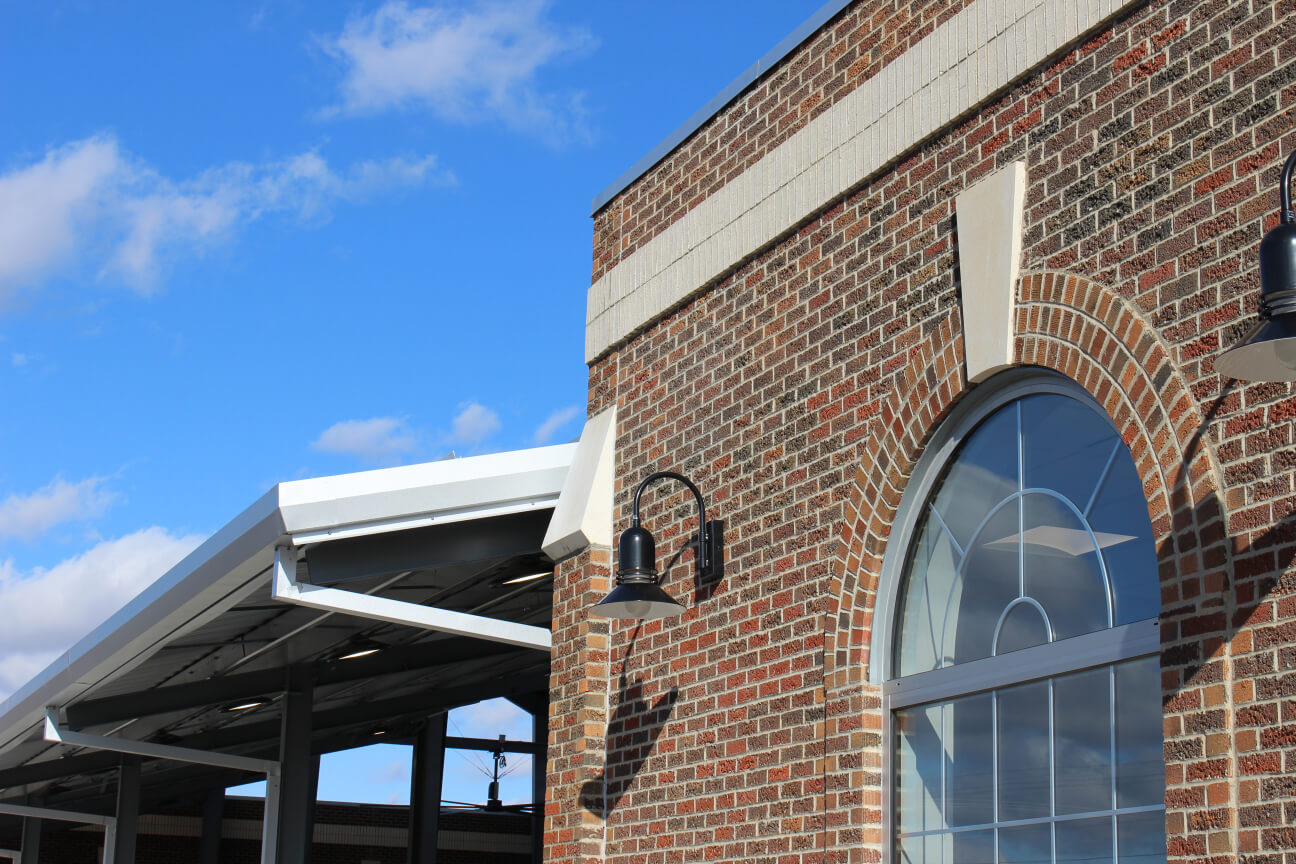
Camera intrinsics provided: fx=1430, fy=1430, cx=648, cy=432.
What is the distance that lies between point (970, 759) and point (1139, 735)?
94cm

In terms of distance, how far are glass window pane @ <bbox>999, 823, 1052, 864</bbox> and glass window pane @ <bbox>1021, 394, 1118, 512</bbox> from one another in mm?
1220

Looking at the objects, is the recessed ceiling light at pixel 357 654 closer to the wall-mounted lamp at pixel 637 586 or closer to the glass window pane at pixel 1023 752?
the wall-mounted lamp at pixel 637 586

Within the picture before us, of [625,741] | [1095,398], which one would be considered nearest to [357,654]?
[625,741]

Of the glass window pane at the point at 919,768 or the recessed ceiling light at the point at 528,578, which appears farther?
the recessed ceiling light at the point at 528,578

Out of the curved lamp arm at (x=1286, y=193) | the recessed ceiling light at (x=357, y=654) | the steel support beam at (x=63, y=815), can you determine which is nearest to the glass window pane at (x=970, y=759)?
the curved lamp arm at (x=1286, y=193)

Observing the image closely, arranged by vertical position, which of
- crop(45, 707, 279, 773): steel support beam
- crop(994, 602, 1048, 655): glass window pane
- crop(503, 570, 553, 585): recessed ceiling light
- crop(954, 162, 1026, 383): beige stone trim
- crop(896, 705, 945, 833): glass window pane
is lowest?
crop(896, 705, 945, 833): glass window pane

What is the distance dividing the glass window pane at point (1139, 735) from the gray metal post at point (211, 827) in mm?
27061

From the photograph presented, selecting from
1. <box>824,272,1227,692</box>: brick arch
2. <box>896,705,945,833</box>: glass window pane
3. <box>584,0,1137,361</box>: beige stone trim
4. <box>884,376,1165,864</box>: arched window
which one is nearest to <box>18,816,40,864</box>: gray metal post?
<box>584,0,1137,361</box>: beige stone trim

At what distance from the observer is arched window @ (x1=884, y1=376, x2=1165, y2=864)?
5.06m

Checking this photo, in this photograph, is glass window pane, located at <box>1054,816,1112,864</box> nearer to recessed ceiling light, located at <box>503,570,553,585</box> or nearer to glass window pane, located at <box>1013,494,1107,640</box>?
glass window pane, located at <box>1013,494,1107,640</box>

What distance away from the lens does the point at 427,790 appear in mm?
27219

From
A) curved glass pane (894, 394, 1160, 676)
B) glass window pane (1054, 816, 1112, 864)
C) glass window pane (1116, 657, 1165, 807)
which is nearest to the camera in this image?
glass window pane (1116, 657, 1165, 807)

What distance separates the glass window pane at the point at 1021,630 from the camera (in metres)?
5.53

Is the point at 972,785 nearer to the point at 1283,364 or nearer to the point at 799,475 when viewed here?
the point at 799,475
